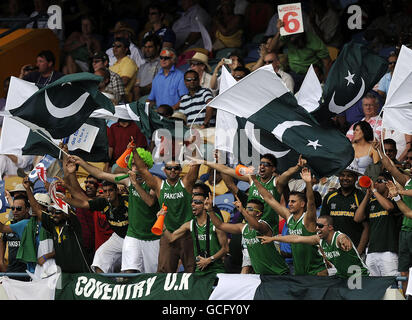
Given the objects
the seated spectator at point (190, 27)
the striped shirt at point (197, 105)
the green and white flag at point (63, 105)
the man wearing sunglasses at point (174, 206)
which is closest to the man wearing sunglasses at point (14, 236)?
the green and white flag at point (63, 105)

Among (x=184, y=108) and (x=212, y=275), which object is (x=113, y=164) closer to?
(x=184, y=108)

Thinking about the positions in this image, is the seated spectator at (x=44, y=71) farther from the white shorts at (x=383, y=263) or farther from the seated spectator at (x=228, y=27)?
the white shorts at (x=383, y=263)

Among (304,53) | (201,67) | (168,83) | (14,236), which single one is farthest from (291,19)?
(14,236)

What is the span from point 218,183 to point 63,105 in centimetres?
260

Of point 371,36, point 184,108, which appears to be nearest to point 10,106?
point 184,108

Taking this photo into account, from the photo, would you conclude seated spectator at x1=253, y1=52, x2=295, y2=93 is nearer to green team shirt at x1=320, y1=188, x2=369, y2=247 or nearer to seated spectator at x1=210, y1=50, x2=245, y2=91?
seated spectator at x1=210, y1=50, x2=245, y2=91

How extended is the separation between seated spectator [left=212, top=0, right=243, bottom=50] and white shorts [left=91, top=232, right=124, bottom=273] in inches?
190

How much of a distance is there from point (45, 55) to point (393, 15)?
5385 mm

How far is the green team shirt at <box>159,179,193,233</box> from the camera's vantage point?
13805 mm

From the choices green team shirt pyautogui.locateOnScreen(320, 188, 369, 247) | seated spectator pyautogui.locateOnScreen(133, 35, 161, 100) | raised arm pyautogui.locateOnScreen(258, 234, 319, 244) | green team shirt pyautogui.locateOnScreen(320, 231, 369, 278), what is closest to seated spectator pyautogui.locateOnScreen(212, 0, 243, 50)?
seated spectator pyautogui.locateOnScreen(133, 35, 161, 100)

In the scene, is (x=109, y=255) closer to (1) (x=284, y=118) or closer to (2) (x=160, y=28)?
(1) (x=284, y=118)

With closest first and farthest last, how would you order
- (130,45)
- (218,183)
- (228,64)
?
(218,183)
(228,64)
(130,45)

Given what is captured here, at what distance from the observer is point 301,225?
12664 mm

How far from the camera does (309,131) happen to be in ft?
42.4
